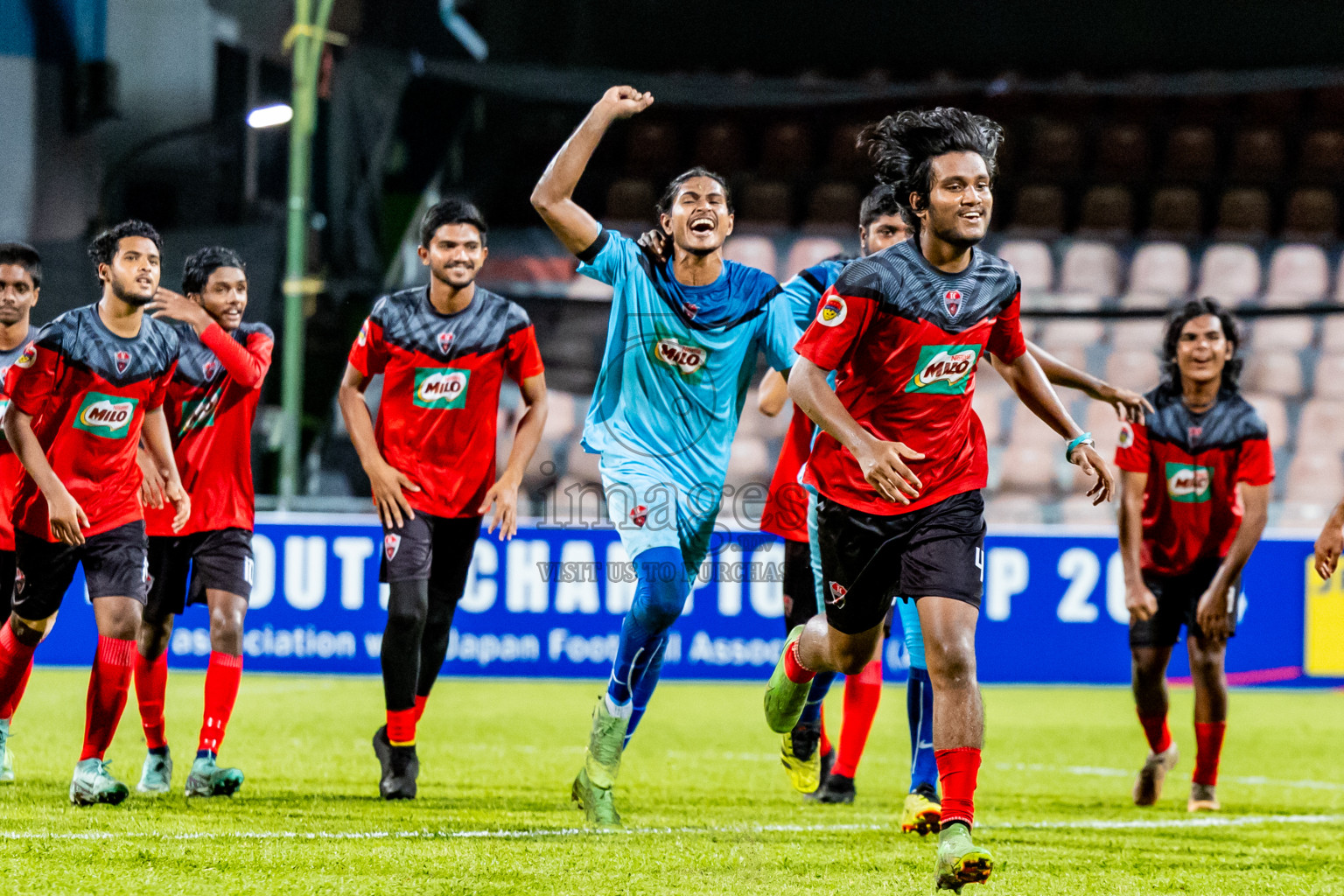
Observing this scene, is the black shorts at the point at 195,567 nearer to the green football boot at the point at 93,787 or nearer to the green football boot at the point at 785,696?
the green football boot at the point at 93,787

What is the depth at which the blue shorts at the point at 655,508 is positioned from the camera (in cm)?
505

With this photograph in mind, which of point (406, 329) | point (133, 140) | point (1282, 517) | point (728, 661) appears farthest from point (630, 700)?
point (133, 140)

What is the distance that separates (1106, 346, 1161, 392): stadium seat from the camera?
12.7 m

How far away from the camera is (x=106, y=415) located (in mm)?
5270

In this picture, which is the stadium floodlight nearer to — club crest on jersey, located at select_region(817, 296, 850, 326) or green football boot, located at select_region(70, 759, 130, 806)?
green football boot, located at select_region(70, 759, 130, 806)

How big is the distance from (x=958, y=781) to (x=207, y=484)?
333 centimetres

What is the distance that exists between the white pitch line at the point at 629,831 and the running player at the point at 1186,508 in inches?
18.6

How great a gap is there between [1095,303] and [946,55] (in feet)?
14.3

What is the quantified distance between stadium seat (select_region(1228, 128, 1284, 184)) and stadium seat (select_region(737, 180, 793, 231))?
4609 millimetres

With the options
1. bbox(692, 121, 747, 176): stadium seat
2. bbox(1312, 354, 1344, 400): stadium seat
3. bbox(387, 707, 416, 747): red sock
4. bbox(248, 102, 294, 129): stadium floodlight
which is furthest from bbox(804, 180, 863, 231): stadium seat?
bbox(387, 707, 416, 747): red sock

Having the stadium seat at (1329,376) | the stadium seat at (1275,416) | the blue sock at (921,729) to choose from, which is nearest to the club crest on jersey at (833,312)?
the blue sock at (921,729)

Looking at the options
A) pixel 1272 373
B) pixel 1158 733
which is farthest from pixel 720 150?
pixel 1158 733

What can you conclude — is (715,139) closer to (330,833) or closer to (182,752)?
(182,752)

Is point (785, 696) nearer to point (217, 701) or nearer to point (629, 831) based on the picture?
point (629, 831)
